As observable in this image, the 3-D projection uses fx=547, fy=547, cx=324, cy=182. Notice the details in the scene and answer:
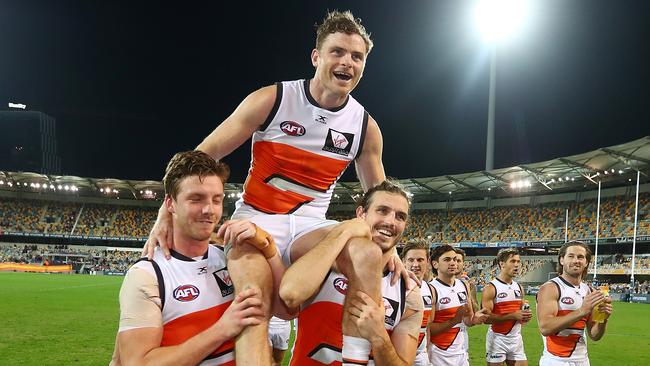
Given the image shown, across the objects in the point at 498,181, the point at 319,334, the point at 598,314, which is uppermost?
the point at 319,334

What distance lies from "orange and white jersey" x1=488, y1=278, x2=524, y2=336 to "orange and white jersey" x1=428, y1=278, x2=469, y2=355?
4.61 ft

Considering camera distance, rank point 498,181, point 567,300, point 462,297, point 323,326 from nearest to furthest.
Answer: point 323,326 < point 567,300 < point 462,297 < point 498,181

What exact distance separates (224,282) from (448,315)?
627 cm

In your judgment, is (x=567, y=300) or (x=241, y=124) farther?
(x=567, y=300)

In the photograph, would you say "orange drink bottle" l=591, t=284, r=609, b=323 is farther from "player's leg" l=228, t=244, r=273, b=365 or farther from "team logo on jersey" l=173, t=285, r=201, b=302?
"team logo on jersey" l=173, t=285, r=201, b=302

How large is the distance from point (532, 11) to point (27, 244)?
5892 cm

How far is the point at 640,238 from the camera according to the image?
38.5 metres

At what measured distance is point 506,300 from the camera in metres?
10.6

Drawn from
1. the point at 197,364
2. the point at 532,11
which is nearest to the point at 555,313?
the point at 197,364

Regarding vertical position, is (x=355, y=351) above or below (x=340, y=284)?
below

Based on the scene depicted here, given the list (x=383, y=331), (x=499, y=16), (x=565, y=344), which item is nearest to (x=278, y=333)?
(x=565, y=344)

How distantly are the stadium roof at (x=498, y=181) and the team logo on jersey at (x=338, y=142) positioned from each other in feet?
94.9

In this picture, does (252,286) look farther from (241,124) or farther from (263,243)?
(241,124)

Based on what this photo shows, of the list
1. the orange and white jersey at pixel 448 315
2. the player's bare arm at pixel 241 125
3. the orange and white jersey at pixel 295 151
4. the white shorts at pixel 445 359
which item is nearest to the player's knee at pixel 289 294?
the orange and white jersey at pixel 295 151
